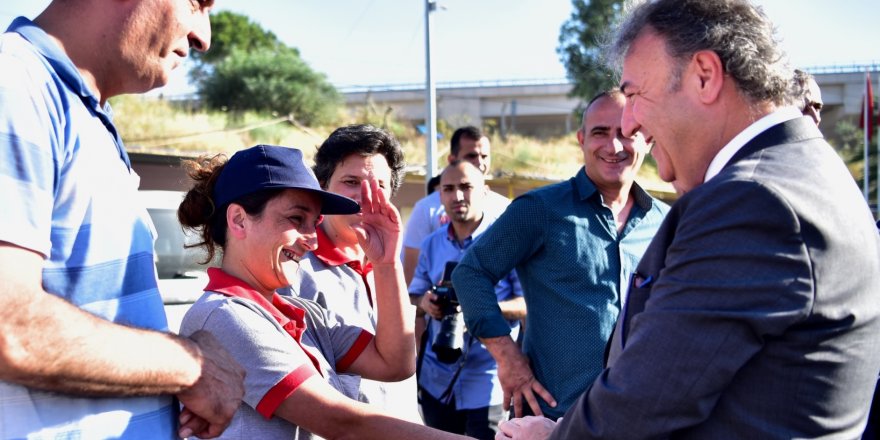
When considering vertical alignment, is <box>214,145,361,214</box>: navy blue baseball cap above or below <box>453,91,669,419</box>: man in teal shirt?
above

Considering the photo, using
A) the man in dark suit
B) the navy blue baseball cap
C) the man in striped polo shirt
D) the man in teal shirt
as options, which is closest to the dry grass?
the man in teal shirt

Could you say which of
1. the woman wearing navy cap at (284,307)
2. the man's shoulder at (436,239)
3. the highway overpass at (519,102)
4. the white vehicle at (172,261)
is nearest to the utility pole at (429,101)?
the white vehicle at (172,261)

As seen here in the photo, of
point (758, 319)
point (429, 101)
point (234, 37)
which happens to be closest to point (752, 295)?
point (758, 319)

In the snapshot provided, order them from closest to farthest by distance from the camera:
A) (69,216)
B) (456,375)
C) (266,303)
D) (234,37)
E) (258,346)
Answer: (69,216) → (258,346) → (266,303) → (456,375) → (234,37)

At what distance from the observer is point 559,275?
12.0 feet

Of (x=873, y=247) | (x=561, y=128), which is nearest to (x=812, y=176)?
(x=873, y=247)

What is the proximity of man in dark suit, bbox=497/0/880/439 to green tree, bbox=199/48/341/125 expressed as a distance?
39.1m

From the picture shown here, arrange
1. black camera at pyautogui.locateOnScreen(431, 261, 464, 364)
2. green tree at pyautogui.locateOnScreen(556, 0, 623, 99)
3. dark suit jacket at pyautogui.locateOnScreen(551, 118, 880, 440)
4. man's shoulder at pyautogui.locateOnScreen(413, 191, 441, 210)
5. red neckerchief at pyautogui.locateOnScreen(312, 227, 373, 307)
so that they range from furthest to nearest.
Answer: green tree at pyautogui.locateOnScreen(556, 0, 623, 99) → man's shoulder at pyautogui.locateOnScreen(413, 191, 441, 210) → black camera at pyautogui.locateOnScreen(431, 261, 464, 364) → red neckerchief at pyautogui.locateOnScreen(312, 227, 373, 307) → dark suit jacket at pyautogui.locateOnScreen(551, 118, 880, 440)

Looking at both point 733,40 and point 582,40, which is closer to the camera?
point 733,40

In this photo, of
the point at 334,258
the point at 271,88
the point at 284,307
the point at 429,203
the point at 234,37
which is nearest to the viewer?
the point at 284,307

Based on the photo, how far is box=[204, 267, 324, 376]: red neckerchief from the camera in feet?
8.26

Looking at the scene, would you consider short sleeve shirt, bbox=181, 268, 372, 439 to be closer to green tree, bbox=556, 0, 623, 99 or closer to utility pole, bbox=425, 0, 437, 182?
utility pole, bbox=425, 0, 437, 182

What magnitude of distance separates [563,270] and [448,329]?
1.11m

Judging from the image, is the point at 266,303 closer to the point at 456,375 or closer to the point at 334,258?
the point at 334,258
